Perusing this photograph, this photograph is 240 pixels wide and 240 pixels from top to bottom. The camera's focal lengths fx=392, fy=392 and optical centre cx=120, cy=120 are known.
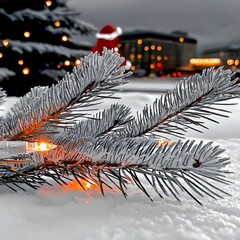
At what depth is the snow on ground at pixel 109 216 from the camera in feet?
3.30

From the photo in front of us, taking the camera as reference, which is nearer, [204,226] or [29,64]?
[204,226]

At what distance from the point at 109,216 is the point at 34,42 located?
11034 millimetres

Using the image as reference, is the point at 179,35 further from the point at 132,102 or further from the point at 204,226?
the point at 204,226

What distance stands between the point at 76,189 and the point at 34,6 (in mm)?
11137

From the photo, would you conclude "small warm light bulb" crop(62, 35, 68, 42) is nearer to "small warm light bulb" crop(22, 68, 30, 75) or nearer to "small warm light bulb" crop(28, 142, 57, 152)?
"small warm light bulb" crop(22, 68, 30, 75)

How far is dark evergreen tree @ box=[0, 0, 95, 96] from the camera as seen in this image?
428 inches

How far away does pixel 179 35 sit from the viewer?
90438mm

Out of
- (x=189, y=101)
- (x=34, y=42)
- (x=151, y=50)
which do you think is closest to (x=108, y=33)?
(x=34, y=42)

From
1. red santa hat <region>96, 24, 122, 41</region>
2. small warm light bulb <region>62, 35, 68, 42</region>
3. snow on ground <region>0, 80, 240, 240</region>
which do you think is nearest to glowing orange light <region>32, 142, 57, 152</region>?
snow on ground <region>0, 80, 240, 240</region>

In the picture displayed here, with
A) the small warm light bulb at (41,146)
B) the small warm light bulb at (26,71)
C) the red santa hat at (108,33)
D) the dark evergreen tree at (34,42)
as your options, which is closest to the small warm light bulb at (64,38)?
the dark evergreen tree at (34,42)

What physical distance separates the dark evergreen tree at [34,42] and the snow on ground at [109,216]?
32.5ft

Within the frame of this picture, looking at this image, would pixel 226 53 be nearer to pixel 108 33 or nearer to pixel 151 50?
pixel 151 50

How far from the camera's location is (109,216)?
1.10 m

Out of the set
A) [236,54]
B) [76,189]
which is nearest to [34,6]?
[76,189]
